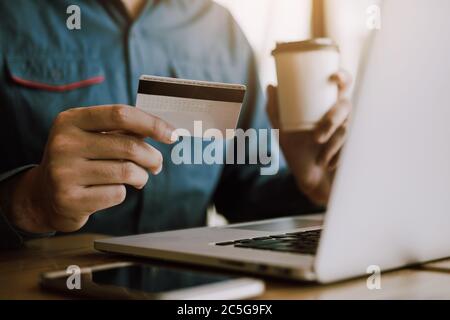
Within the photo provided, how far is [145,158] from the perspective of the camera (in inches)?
26.7

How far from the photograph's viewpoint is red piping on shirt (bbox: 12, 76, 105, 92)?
3.90ft

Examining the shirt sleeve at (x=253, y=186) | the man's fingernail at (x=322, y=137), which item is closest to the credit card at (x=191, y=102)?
the man's fingernail at (x=322, y=137)

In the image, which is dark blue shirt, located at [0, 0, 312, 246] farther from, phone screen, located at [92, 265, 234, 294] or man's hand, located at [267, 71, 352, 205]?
phone screen, located at [92, 265, 234, 294]

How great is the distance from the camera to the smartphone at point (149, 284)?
0.40 metres

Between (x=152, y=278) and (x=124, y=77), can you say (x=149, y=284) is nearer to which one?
(x=152, y=278)

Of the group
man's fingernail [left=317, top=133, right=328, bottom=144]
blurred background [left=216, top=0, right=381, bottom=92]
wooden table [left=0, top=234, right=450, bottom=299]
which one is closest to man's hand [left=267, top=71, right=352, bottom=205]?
man's fingernail [left=317, top=133, right=328, bottom=144]

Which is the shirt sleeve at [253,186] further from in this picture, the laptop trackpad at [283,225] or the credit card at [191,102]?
the credit card at [191,102]

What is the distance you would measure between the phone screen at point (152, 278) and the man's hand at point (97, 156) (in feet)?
0.61

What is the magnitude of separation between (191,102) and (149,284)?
0.24m

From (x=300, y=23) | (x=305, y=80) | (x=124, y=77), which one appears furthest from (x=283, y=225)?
(x=300, y=23)

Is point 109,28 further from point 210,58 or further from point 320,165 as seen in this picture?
point 320,165

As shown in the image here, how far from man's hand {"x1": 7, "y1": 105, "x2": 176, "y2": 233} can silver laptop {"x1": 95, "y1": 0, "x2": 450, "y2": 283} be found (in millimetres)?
160
